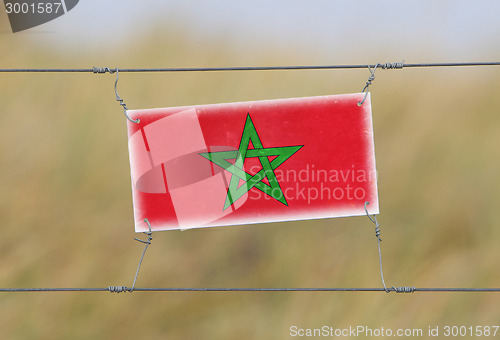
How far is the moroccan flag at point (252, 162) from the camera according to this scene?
1570mm

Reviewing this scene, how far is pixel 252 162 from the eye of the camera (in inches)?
62.3

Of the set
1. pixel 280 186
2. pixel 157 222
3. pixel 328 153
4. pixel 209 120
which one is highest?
pixel 209 120

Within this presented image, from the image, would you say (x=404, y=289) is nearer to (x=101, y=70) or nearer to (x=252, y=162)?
(x=252, y=162)

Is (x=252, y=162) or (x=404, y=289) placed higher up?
(x=252, y=162)

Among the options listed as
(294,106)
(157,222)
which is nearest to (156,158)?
(157,222)

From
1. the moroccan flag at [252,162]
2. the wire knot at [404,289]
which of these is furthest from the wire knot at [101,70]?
the wire knot at [404,289]

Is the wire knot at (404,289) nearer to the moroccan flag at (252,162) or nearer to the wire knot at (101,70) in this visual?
the moroccan flag at (252,162)

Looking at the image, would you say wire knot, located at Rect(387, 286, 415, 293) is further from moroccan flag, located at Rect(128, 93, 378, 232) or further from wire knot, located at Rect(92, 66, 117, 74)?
wire knot, located at Rect(92, 66, 117, 74)

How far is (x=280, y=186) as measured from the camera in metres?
1.58

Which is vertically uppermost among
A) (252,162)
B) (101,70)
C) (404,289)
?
(101,70)

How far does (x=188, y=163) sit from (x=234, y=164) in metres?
0.15

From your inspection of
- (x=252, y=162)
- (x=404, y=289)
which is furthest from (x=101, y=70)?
(x=404, y=289)

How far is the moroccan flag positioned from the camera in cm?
157

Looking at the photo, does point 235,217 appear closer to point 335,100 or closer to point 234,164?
point 234,164
